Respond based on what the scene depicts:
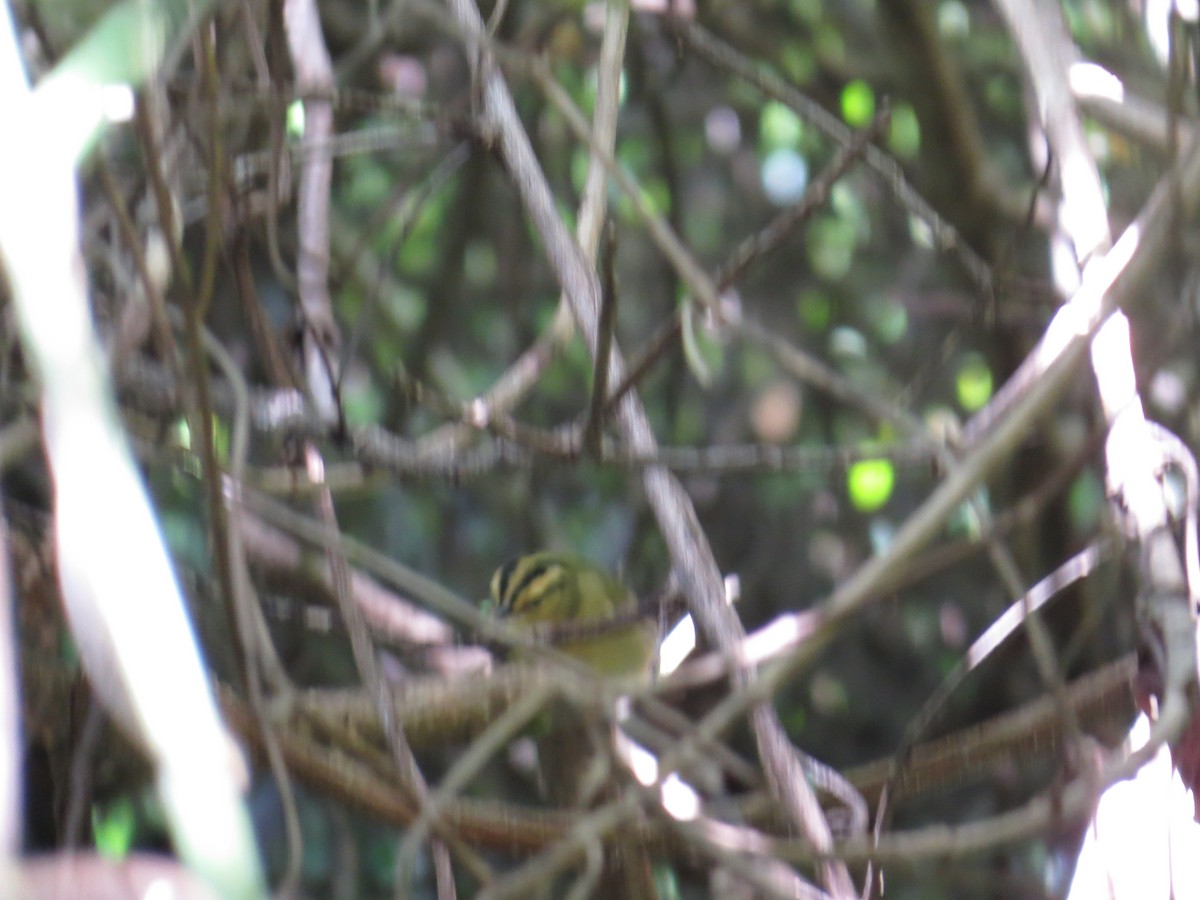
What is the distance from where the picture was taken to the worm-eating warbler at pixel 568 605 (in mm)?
2707

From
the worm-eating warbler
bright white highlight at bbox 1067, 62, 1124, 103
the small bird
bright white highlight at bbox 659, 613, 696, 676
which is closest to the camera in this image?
bright white highlight at bbox 1067, 62, 1124, 103

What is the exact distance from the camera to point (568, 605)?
2.84m

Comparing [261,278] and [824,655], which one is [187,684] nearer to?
Answer: [261,278]

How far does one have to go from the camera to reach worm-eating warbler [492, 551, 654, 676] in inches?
107

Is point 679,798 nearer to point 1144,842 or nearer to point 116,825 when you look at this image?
point 1144,842

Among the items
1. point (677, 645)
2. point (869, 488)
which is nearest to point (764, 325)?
point (869, 488)

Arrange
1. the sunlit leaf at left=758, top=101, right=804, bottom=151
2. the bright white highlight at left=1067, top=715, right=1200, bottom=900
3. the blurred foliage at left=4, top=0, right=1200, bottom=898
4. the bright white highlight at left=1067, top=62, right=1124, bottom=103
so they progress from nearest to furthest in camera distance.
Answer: the bright white highlight at left=1067, top=715, right=1200, bottom=900 < the bright white highlight at left=1067, top=62, right=1124, bottom=103 < the blurred foliage at left=4, top=0, right=1200, bottom=898 < the sunlit leaf at left=758, top=101, right=804, bottom=151

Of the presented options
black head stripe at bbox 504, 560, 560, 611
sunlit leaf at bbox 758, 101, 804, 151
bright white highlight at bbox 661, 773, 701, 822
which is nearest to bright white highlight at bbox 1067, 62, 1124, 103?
bright white highlight at bbox 661, 773, 701, 822

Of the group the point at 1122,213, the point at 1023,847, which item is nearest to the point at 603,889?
the point at 1023,847

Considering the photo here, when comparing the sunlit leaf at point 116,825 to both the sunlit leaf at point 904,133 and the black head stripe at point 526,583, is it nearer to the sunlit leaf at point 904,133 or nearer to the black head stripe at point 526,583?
the black head stripe at point 526,583

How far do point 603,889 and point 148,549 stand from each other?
164 centimetres

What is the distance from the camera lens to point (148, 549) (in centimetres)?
70

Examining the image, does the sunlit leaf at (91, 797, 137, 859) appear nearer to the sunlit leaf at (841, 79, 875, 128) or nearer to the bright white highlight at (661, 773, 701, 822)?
the bright white highlight at (661, 773, 701, 822)

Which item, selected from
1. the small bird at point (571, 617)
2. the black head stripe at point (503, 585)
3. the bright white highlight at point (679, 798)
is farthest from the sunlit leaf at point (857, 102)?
the bright white highlight at point (679, 798)
